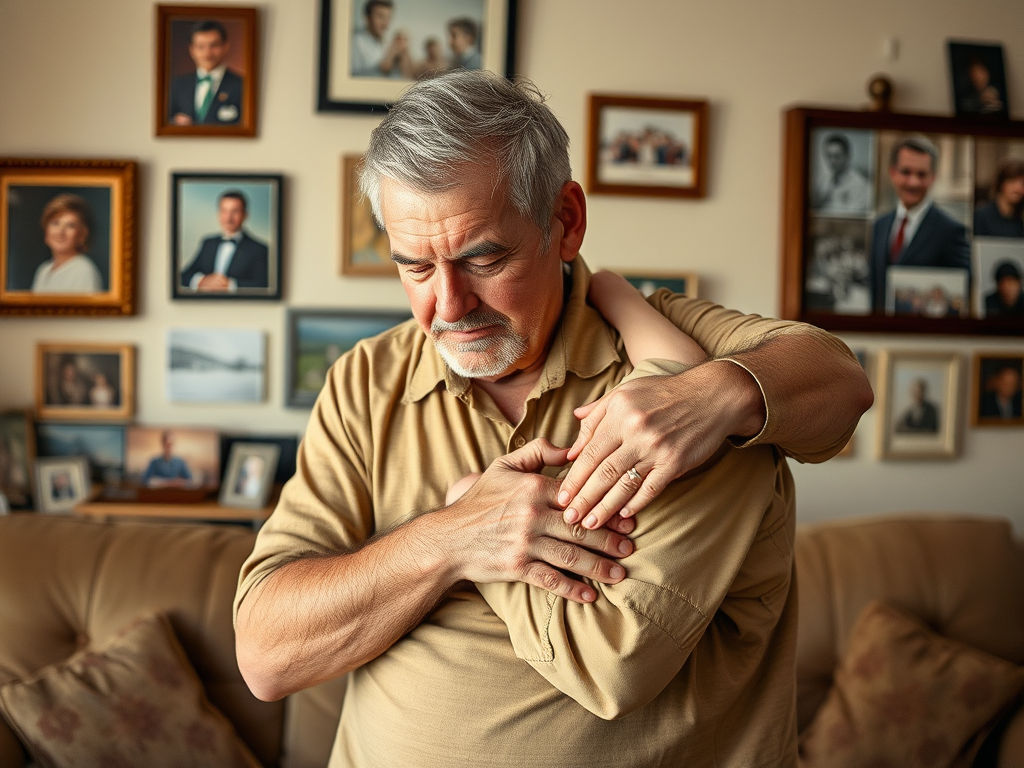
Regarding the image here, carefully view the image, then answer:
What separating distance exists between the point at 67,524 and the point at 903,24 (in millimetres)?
3255

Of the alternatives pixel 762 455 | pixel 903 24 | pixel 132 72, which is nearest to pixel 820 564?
pixel 762 455

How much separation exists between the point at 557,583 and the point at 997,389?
2.86 meters

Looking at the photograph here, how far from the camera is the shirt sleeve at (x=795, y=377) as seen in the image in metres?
1.10

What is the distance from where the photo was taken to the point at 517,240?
1.27m

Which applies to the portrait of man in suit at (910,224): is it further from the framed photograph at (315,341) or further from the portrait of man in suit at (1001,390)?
the framed photograph at (315,341)

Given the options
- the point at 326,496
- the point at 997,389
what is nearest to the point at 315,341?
the point at 326,496

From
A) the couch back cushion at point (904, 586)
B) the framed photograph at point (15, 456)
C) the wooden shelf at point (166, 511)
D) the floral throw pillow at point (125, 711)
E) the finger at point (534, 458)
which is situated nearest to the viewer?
the finger at point (534, 458)

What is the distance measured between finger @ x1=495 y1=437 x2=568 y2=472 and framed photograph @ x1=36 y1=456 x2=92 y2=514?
2214mm

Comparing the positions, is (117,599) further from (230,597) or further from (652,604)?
(652,604)

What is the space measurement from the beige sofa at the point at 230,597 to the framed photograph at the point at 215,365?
24.8 inches

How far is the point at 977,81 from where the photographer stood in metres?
3.20

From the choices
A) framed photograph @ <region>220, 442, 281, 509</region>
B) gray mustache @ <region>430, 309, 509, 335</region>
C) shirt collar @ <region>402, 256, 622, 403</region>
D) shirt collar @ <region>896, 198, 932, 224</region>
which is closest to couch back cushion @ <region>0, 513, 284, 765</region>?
framed photograph @ <region>220, 442, 281, 509</region>

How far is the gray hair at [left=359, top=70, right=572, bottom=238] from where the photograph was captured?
1.21 m

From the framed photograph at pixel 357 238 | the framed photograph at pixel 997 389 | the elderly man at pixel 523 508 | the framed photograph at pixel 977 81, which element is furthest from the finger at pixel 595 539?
the framed photograph at pixel 977 81
